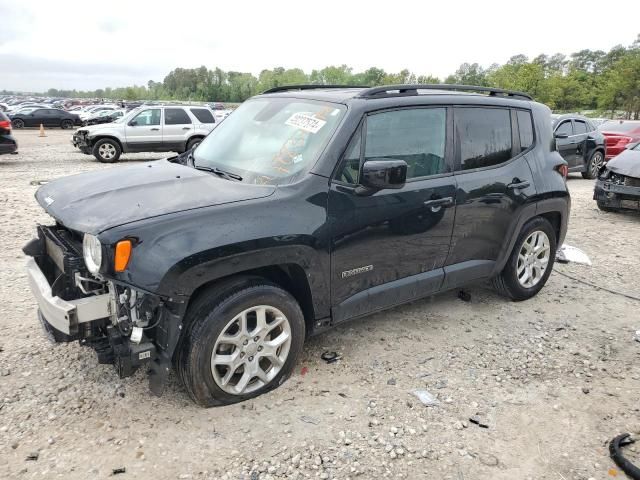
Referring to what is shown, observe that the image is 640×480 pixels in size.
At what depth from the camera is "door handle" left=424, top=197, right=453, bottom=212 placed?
3.79m

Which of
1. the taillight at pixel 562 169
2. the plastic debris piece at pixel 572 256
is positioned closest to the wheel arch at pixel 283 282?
the taillight at pixel 562 169

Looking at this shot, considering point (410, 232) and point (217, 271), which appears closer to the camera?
point (217, 271)

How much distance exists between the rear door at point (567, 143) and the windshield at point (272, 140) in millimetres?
10679

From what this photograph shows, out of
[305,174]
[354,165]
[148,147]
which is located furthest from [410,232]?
[148,147]

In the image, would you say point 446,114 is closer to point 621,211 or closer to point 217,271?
point 217,271

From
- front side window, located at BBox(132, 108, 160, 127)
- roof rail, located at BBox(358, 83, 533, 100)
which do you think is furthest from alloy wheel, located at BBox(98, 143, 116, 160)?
roof rail, located at BBox(358, 83, 533, 100)

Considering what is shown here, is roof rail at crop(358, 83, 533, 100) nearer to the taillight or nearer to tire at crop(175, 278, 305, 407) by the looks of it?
the taillight

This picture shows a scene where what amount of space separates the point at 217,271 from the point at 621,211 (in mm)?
9006

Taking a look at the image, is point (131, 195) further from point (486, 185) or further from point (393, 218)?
point (486, 185)

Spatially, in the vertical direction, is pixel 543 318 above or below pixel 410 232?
below

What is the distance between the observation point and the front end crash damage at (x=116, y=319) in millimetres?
2777

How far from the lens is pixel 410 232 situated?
12.2 ft

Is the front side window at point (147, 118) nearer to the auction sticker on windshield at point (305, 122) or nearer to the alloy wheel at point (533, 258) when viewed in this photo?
the auction sticker on windshield at point (305, 122)

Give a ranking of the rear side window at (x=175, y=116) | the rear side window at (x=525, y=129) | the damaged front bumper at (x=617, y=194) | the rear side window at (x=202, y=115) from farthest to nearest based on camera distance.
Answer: the rear side window at (x=202, y=115)
the rear side window at (x=175, y=116)
the damaged front bumper at (x=617, y=194)
the rear side window at (x=525, y=129)
